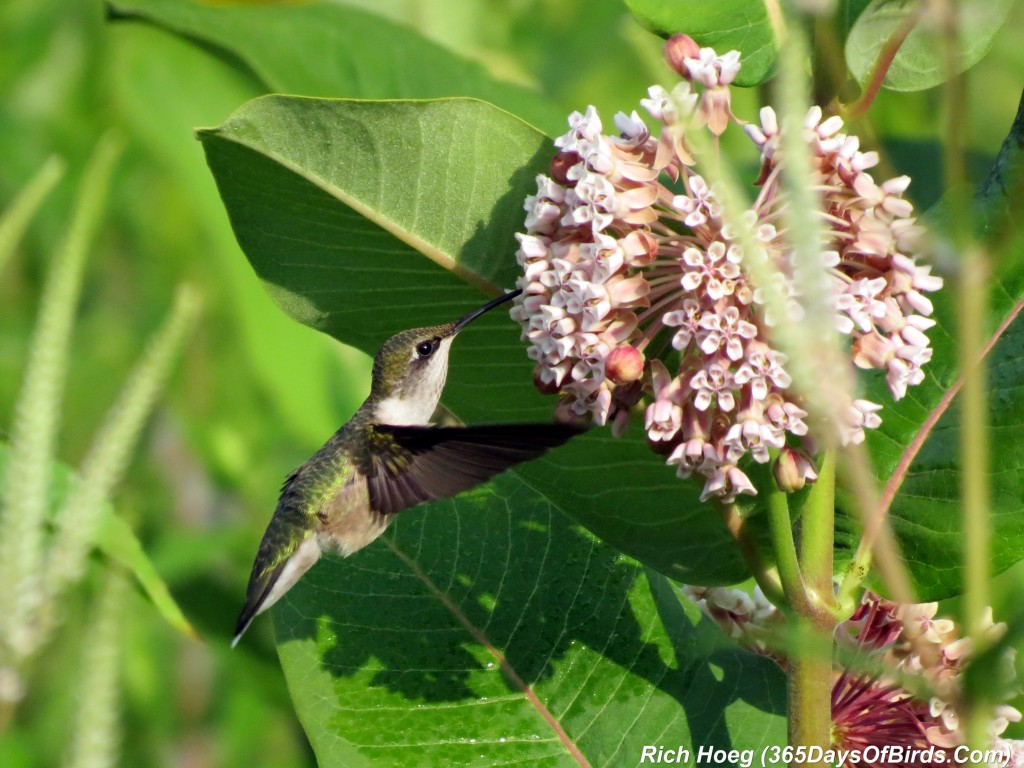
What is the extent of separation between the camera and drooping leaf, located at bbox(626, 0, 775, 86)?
1728 millimetres

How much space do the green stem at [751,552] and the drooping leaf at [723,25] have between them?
0.57m

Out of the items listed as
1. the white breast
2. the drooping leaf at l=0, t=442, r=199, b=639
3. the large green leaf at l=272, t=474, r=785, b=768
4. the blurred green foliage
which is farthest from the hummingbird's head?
the blurred green foliage

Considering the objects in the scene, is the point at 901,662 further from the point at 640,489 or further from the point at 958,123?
the point at 958,123

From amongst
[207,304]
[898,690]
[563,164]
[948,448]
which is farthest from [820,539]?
[207,304]

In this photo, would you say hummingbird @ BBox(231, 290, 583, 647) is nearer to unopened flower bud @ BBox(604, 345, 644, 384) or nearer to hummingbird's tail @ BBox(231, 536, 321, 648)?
hummingbird's tail @ BBox(231, 536, 321, 648)

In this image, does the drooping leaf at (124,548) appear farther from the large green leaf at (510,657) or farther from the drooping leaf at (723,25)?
the drooping leaf at (723,25)

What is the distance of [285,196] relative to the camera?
1.85 metres

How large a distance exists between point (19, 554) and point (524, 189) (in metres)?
0.93

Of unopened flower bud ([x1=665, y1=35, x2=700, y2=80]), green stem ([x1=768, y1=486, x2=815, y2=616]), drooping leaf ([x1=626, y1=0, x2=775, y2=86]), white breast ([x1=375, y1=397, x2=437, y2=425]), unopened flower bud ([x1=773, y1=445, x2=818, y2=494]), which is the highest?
drooping leaf ([x1=626, y1=0, x2=775, y2=86])

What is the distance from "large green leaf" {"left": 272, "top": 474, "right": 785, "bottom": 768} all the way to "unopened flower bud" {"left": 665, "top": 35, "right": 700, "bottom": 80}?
0.81m

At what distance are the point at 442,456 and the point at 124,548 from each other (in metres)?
0.51

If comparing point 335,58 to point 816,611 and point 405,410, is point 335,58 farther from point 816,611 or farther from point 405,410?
point 816,611

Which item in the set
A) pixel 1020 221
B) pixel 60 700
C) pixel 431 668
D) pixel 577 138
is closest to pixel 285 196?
pixel 577 138

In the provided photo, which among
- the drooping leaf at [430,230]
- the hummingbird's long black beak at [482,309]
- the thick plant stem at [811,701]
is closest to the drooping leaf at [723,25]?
the drooping leaf at [430,230]
